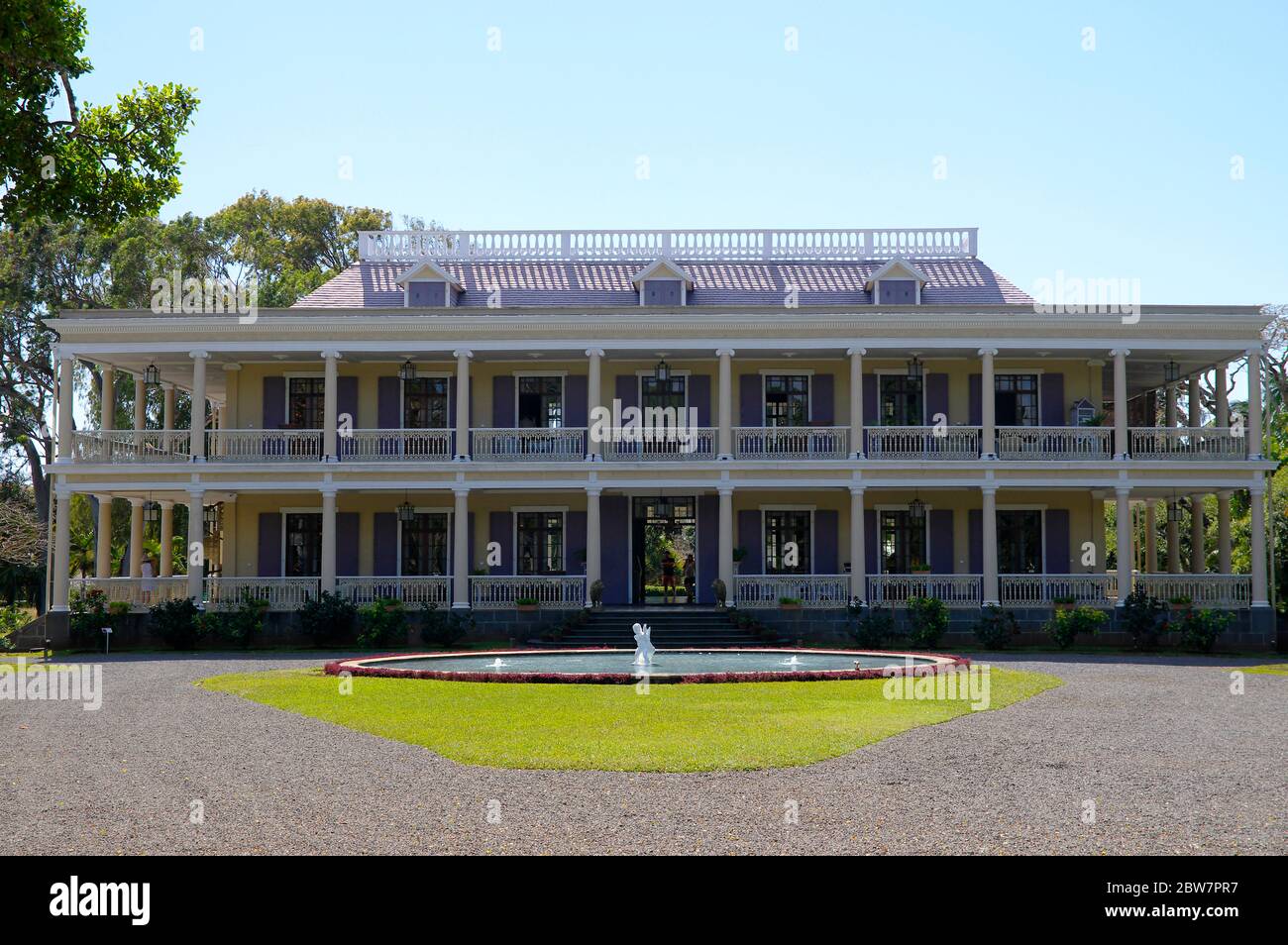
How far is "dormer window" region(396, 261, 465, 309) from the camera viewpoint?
30188mm

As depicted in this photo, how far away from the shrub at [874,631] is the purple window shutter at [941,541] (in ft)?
13.9

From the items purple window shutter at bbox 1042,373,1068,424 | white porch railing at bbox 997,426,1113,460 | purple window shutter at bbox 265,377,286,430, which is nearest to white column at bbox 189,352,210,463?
purple window shutter at bbox 265,377,286,430

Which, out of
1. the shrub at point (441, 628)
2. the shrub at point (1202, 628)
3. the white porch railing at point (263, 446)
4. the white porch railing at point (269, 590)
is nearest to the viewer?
the shrub at point (1202, 628)

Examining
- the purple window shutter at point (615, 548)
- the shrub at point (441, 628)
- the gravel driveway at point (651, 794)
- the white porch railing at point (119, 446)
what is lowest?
the shrub at point (441, 628)

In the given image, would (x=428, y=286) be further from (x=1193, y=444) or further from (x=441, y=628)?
(x=1193, y=444)

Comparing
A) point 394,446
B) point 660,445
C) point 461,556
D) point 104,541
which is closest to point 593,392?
point 660,445

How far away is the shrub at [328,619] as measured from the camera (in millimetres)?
25438

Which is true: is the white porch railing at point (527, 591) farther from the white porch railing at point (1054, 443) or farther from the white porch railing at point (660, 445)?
the white porch railing at point (1054, 443)

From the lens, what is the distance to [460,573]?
26906 mm

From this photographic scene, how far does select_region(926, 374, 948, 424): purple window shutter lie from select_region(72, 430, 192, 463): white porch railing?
16.1 meters

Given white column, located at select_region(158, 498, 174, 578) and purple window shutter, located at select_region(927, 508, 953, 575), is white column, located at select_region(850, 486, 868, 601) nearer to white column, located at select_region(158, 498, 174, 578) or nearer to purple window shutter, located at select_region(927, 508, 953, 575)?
purple window shutter, located at select_region(927, 508, 953, 575)

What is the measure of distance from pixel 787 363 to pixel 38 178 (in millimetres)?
19497

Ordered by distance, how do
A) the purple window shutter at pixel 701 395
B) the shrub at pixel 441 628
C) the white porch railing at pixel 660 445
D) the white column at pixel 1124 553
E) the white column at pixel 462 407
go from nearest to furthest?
the shrub at pixel 441 628, the white column at pixel 1124 553, the white column at pixel 462 407, the white porch railing at pixel 660 445, the purple window shutter at pixel 701 395

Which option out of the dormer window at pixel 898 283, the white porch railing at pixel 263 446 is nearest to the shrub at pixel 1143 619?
the dormer window at pixel 898 283
